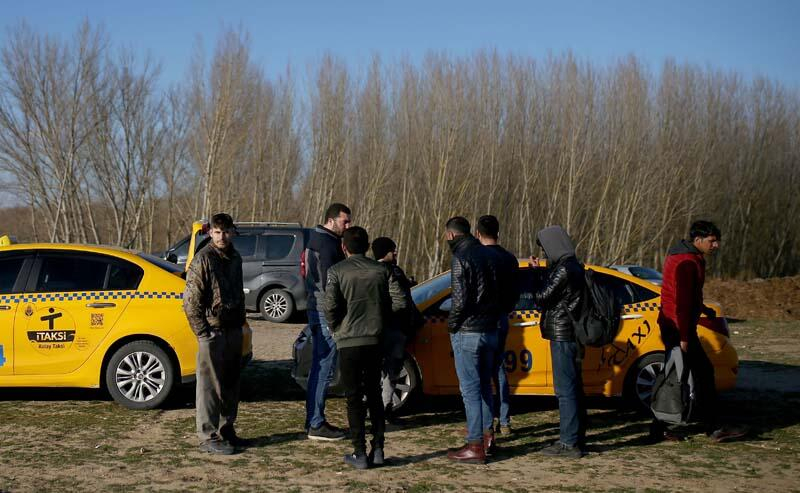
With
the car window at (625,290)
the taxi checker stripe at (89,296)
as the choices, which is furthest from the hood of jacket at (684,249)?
the taxi checker stripe at (89,296)

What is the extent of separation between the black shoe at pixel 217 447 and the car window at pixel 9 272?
291 cm

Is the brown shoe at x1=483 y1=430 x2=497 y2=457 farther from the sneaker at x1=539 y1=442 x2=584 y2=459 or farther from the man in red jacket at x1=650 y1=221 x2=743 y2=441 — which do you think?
the man in red jacket at x1=650 y1=221 x2=743 y2=441

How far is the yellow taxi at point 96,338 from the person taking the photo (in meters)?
8.24

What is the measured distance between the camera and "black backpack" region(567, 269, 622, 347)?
6.63 m

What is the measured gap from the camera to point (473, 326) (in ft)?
21.2

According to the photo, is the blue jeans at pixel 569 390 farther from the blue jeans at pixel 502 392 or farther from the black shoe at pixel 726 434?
the black shoe at pixel 726 434

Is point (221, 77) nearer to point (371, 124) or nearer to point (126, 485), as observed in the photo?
point (371, 124)

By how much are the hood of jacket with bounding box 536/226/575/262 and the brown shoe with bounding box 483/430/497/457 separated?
1401 millimetres

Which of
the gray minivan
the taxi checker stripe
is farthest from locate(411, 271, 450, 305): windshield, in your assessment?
the gray minivan

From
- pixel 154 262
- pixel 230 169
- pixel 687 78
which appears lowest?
pixel 154 262

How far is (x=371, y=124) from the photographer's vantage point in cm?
4106

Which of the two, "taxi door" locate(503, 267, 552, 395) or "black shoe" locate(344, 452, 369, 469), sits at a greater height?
"taxi door" locate(503, 267, 552, 395)

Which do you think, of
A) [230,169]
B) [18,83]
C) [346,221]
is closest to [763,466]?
[346,221]

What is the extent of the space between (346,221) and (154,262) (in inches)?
104
